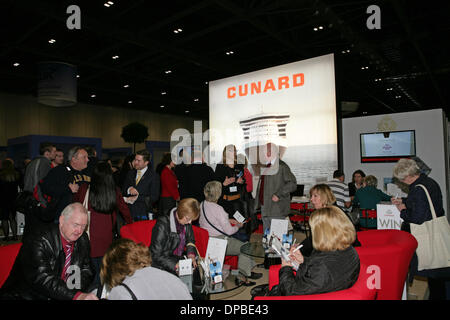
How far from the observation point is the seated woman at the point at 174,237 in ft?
7.60

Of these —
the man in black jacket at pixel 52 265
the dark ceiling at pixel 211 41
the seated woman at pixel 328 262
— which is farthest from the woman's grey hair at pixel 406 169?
the dark ceiling at pixel 211 41

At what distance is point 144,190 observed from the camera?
3783mm

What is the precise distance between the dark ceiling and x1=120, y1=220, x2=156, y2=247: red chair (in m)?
3.96

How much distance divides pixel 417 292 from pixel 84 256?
3.30 m

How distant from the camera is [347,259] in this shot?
1.58 metres

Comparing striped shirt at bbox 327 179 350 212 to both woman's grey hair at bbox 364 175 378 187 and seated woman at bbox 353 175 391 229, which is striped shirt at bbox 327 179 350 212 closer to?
seated woman at bbox 353 175 391 229

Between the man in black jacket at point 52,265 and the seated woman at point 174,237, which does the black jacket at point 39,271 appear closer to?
the man in black jacket at point 52,265

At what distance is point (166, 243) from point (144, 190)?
148 centimetres

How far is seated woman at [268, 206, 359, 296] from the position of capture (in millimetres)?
1526

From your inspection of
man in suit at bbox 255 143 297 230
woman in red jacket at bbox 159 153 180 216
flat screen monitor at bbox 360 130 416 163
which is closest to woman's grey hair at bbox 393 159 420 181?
man in suit at bbox 255 143 297 230

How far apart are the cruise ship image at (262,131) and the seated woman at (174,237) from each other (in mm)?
3785

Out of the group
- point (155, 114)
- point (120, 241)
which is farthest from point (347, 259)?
point (155, 114)

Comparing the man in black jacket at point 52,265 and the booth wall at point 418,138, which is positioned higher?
the booth wall at point 418,138
